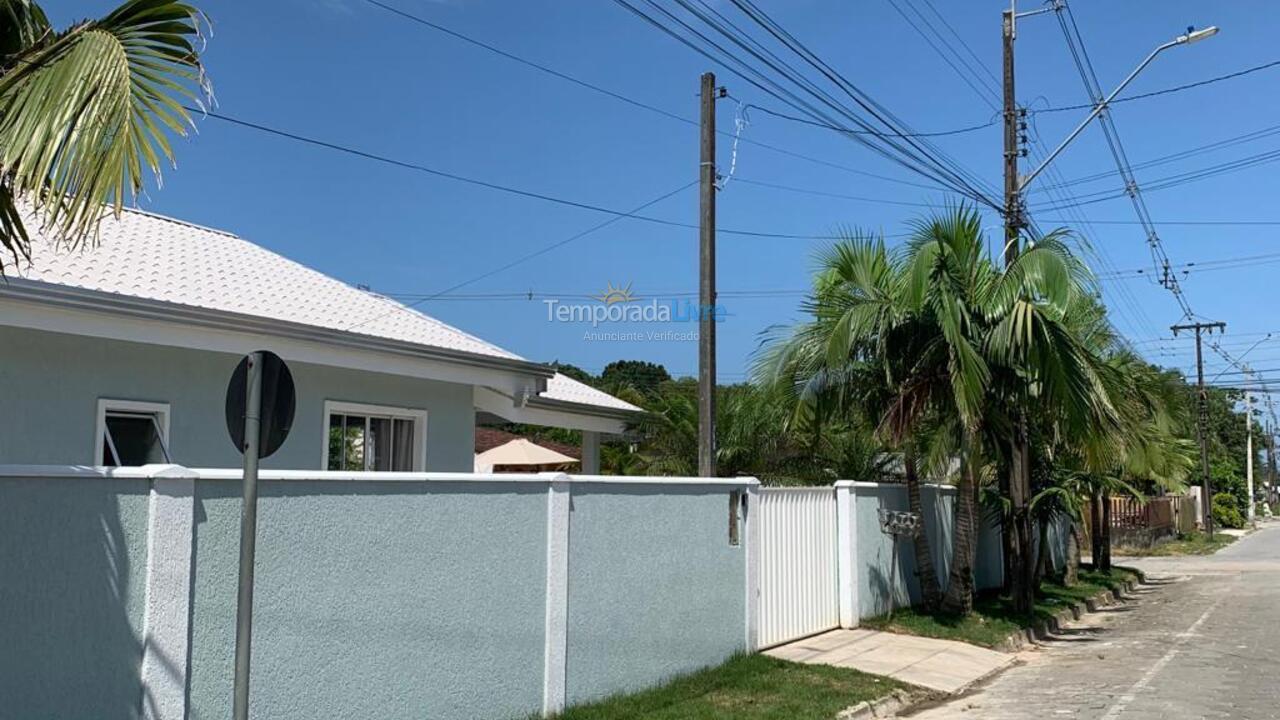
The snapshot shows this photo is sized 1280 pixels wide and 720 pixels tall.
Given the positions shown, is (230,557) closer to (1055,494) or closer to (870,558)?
(870,558)

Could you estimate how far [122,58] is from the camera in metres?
5.04

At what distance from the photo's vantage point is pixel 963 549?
15.7 metres

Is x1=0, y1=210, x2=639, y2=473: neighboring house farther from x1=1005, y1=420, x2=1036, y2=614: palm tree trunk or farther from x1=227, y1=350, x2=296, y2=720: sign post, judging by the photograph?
x1=1005, y1=420, x2=1036, y2=614: palm tree trunk

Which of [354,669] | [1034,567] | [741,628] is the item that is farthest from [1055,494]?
[354,669]

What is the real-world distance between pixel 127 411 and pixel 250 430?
527 centimetres

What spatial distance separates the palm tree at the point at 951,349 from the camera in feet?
46.8

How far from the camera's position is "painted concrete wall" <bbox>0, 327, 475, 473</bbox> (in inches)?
348

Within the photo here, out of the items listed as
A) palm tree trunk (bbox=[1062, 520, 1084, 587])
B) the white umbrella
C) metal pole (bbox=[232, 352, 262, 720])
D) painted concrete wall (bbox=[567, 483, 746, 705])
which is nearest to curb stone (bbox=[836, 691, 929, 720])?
painted concrete wall (bbox=[567, 483, 746, 705])

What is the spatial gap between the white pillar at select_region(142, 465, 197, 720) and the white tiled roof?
11.2 ft

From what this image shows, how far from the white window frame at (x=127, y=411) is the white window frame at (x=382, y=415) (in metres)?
1.75

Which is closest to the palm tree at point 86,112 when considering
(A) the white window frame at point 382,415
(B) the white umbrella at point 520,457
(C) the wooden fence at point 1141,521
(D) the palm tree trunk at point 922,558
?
(A) the white window frame at point 382,415

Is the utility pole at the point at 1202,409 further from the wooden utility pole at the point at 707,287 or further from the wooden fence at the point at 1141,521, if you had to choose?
the wooden utility pole at the point at 707,287

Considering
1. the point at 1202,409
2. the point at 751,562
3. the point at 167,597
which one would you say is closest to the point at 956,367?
the point at 751,562

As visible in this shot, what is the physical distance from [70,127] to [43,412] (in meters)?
4.91
